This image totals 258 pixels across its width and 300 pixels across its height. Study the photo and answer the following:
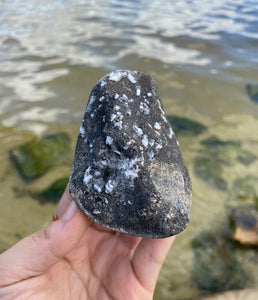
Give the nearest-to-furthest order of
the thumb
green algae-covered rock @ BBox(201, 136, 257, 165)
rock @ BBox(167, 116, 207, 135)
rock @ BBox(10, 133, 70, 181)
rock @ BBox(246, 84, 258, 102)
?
the thumb → rock @ BBox(10, 133, 70, 181) → green algae-covered rock @ BBox(201, 136, 257, 165) → rock @ BBox(167, 116, 207, 135) → rock @ BBox(246, 84, 258, 102)

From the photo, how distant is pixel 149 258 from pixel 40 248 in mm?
730

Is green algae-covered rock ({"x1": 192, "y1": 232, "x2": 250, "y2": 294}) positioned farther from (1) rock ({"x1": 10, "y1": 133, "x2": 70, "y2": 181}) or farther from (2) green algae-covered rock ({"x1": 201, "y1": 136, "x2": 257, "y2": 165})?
(1) rock ({"x1": 10, "y1": 133, "x2": 70, "y2": 181})

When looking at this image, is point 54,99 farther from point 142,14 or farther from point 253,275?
point 142,14

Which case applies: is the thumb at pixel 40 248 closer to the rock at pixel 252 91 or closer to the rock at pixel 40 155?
the rock at pixel 40 155

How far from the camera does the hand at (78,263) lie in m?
1.53

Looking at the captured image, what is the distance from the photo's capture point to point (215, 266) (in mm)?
2475

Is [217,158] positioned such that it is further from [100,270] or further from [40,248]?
[40,248]

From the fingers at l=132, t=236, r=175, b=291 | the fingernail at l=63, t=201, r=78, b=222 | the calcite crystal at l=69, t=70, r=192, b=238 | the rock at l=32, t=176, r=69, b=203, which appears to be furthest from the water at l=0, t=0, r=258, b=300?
the fingernail at l=63, t=201, r=78, b=222

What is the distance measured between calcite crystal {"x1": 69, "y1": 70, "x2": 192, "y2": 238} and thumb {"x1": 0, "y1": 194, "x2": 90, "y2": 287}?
0.34 ft

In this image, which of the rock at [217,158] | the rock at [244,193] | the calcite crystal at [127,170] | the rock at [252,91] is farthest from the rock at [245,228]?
the rock at [252,91]

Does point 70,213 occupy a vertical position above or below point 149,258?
above

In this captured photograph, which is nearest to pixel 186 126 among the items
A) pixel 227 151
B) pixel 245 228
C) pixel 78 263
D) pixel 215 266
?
pixel 227 151

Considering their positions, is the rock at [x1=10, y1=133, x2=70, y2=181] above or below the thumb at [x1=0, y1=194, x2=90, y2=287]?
below

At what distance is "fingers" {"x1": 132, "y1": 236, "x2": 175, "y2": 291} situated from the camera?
1.85 metres
